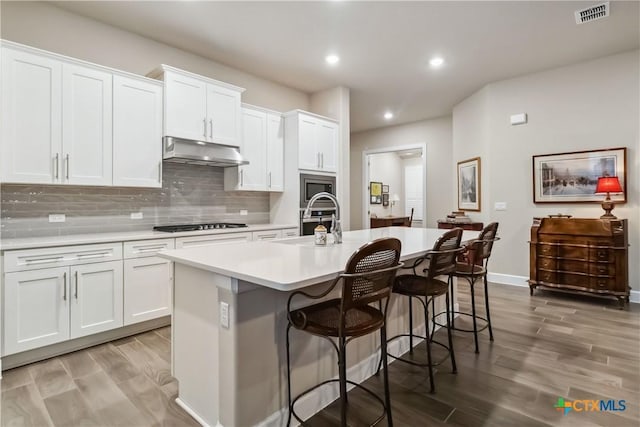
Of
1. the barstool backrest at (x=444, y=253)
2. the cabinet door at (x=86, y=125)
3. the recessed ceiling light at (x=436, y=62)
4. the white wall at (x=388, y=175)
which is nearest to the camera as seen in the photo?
the barstool backrest at (x=444, y=253)

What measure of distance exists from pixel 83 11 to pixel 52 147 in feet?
4.58

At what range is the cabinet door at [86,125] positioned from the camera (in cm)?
279

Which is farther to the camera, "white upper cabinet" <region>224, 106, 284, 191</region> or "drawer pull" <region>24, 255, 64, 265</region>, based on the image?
"white upper cabinet" <region>224, 106, 284, 191</region>

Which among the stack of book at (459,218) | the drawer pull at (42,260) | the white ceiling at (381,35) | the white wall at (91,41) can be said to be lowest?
the drawer pull at (42,260)

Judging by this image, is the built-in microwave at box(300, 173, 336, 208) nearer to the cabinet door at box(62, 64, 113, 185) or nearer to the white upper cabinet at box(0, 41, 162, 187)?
the white upper cabinet at box(0, 41, 162, 187)

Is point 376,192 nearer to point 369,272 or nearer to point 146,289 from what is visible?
point 146,289

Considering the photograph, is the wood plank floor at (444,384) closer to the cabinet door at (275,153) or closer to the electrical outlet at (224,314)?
the electrical outlet at (224,314)

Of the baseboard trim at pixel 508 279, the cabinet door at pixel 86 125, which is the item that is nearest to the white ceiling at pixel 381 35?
the cabinet door at pixel 86 125

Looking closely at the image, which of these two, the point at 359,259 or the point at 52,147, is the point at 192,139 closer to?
the point at 52,147

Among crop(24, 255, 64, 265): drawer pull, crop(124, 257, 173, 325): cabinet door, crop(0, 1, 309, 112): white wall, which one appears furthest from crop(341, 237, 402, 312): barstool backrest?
crop(0, 1, 309, 112): white wall

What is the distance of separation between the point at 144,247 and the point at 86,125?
1.17 m

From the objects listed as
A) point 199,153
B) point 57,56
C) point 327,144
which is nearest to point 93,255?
point 199,153

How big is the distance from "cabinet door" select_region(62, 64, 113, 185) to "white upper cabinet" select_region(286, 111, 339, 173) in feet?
7.04

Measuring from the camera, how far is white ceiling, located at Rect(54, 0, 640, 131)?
3072 mm
